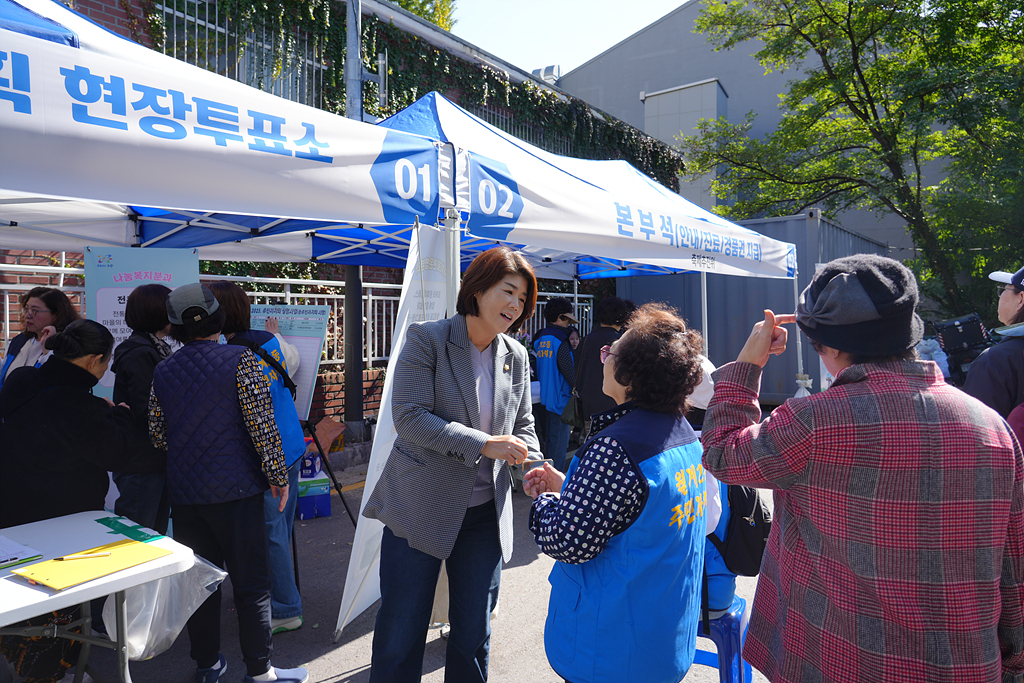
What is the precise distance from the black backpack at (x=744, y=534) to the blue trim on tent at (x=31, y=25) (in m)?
2.40

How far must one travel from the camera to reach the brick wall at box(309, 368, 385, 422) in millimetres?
6949

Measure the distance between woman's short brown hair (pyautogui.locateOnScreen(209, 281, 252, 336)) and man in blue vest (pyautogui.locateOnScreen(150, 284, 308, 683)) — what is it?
0.96 ft

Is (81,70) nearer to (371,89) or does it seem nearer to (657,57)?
(371,89)

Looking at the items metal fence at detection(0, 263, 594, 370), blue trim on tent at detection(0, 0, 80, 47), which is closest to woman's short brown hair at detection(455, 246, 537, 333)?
blue trim on tent at detection(0, 0, 80, 47)

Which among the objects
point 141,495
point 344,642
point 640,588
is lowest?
point 344,642

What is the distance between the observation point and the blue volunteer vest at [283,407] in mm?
2902

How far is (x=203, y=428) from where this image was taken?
7.63 feet

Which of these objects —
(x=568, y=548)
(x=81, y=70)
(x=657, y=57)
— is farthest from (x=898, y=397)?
(x=657, y=57)

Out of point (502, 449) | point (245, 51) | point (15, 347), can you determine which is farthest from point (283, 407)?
point (245, 51)

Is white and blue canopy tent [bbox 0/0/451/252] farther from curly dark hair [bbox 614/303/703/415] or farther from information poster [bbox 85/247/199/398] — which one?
curly dark hair [bbox 614/303/703/415]

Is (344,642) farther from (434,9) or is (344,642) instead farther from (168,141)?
(434,9)

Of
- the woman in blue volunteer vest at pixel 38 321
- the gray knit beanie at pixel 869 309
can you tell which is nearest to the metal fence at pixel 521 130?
the woman in blue volunteer vest at pixel 38 321

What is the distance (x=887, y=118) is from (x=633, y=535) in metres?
14.8

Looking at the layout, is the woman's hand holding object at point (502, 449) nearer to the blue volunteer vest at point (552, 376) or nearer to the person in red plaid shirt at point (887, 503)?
the person in red plaid shirt at point (887, 503)
